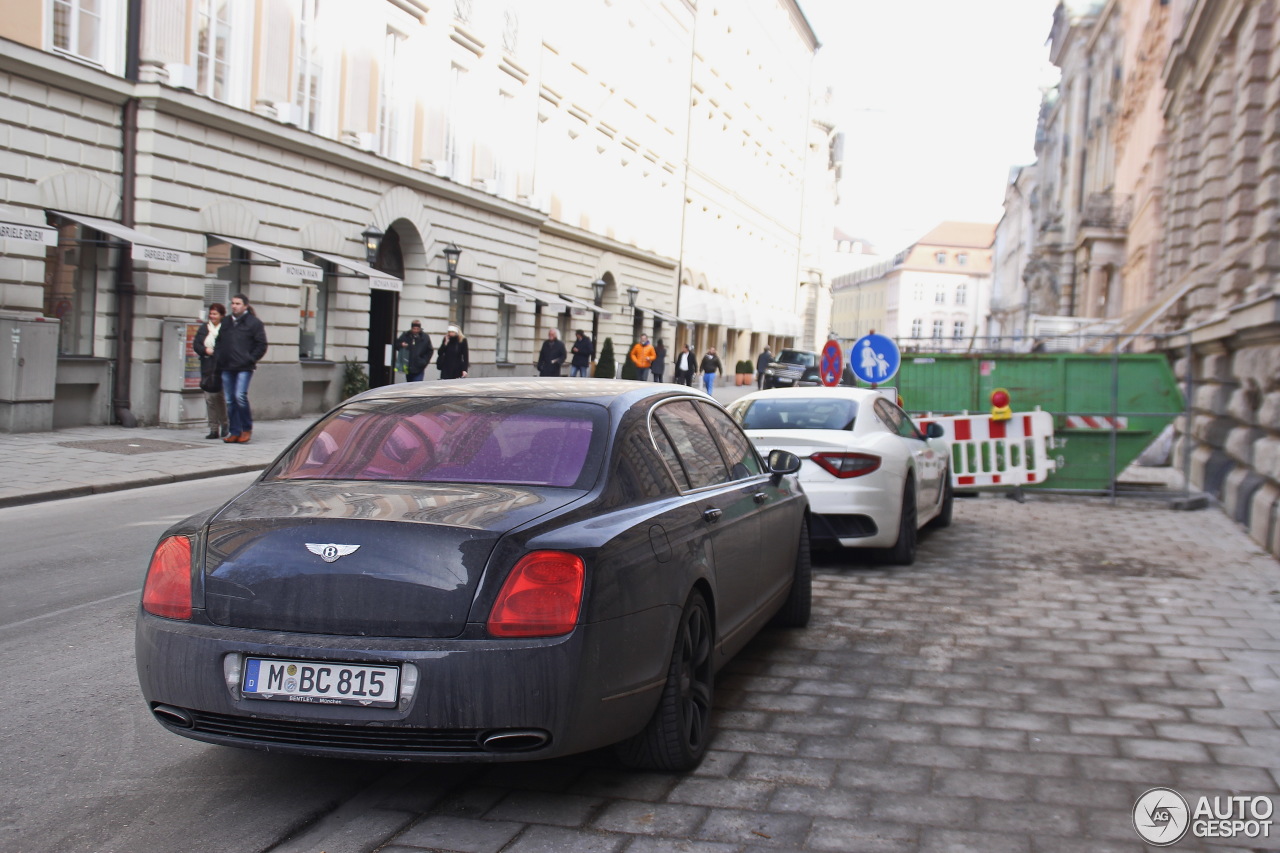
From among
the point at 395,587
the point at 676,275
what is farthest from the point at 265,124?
the point at 676,275

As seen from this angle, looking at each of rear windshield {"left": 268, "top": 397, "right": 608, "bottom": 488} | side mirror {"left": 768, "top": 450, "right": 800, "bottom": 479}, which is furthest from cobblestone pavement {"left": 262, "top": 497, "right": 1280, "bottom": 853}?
rear windshield {"left": 268, "top": 397, "right": 608, "bottom": 488}

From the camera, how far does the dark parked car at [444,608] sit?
12.1 feet

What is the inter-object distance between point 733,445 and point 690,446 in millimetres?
764

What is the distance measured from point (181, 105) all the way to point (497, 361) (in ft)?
48.5

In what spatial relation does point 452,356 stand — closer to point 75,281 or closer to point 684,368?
point 75,281

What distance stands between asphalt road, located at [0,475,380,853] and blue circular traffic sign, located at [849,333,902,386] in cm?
966

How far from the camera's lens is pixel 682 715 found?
14.2 feet

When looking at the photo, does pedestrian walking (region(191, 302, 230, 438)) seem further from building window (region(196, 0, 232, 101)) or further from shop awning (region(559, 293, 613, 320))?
shop awning (region(559, 293, 613, 320))

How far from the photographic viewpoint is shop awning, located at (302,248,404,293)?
2277cm

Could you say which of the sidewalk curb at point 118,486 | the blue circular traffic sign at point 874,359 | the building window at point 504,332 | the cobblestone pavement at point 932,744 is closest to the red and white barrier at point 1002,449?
the blue circular traffic sign at point 874,359

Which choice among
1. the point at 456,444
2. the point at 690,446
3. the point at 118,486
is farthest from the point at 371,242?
the point at 456,444

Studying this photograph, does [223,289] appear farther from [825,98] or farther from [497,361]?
[825,98]

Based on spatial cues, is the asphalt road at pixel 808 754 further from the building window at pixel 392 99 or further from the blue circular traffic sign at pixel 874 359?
the building window at pixel 392 99

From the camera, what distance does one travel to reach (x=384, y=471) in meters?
4.48
